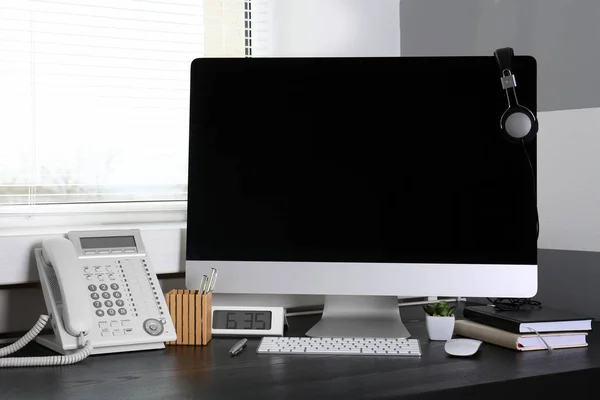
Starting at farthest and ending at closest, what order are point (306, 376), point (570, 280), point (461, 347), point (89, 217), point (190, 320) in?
1. point (89, 217)
2. point (570, 280)
3. point (190, 320)
4. point (461, 347)
5. point (306, 376)

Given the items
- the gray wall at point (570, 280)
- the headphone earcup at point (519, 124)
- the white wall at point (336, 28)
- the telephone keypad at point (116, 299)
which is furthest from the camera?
the white wall at point (336, 28)

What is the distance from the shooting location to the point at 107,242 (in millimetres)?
1567

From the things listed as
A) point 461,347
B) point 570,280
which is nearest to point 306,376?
point 461,347

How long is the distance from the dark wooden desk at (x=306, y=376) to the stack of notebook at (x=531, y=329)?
26 millimetres

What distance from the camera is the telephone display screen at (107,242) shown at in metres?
1.54

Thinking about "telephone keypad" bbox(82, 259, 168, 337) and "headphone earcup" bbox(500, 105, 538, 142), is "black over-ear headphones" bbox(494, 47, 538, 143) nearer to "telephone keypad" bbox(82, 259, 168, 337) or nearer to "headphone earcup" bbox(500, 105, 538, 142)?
"headphone earcup" bbox(500, 105, 538, 142)

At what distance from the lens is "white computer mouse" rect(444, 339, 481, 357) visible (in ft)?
4.51

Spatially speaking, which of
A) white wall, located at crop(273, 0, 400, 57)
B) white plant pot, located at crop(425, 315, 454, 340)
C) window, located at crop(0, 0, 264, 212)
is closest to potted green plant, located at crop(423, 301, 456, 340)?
white plant pot, located at crop(425, 315, 454, 340)

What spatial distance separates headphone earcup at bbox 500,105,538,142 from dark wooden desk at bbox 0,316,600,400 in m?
0.42

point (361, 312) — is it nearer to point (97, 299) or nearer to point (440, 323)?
point (440, 323)

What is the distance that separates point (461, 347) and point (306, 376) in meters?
0.32

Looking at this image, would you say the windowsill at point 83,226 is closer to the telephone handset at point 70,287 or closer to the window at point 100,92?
the window at point 100,92

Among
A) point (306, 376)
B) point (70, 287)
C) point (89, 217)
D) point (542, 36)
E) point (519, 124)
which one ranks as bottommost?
point (306, 376)

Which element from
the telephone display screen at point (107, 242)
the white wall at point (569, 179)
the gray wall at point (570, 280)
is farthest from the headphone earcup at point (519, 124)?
the telephone display screen at point (107, 242)
